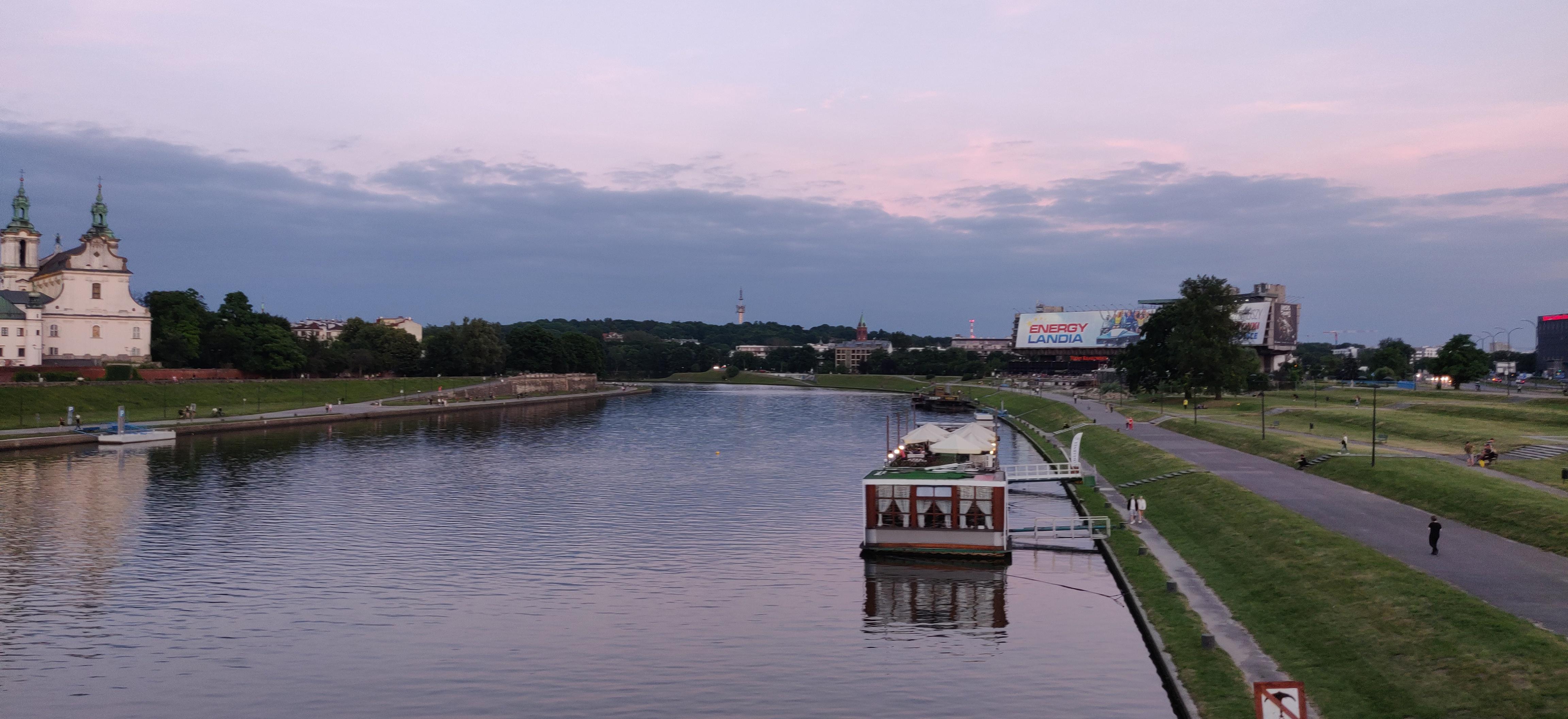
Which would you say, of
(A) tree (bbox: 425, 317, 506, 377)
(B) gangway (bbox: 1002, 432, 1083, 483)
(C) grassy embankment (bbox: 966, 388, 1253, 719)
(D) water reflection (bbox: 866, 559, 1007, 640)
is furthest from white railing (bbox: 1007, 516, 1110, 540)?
(A) tree (bbox: 425, 317, 506, 377)

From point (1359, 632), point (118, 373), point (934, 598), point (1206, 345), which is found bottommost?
point (934, 598)

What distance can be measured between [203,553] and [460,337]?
143389mm

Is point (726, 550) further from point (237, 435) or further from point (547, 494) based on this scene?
point (237, 435)

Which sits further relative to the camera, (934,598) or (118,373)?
(118,373)

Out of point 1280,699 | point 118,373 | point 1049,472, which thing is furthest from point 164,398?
point 1280,699

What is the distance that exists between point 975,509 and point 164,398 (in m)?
99.7

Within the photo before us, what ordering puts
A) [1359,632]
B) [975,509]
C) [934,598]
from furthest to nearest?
[975,509] < [934,598] < [1359,632]

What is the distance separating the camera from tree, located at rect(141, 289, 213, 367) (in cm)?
12594

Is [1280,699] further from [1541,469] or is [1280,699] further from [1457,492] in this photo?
[1541,469]

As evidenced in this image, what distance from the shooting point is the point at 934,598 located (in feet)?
118

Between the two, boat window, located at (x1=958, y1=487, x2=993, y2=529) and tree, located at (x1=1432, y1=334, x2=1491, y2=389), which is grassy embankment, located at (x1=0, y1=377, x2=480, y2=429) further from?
tree, located at (x1=1432, y1=334, x2=1491, y2=389)

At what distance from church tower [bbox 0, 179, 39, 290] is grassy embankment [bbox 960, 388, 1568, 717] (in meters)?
147

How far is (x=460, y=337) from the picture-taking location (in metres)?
181

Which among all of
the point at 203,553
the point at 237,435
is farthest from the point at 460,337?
the point at 203,553
